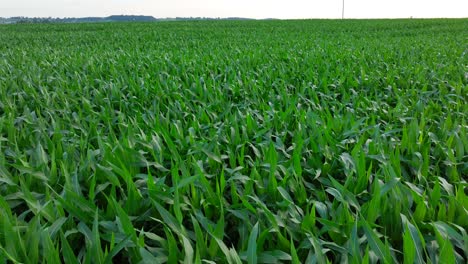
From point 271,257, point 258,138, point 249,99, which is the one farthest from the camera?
point 249,99

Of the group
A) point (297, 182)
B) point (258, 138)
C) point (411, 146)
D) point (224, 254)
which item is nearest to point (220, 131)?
point (258, 138)

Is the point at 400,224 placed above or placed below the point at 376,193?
below

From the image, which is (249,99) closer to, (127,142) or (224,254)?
(127,142)

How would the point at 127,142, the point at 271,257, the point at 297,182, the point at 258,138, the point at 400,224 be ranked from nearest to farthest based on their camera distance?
the point at 271,257 → the point at 400,224 → the point at 297,182 → the point at 127,142 → the point at 258,138

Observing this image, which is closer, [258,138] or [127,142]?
[127,142]

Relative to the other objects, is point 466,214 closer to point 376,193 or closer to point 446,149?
point 376,193

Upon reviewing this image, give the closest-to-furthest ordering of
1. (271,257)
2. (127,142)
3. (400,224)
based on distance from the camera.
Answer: (271,257)
(400,224)
(127,142)

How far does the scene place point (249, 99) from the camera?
3590 millimetres

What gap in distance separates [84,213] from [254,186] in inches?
29.0

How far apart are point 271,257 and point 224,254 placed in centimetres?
15

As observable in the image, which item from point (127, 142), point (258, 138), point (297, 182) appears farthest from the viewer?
point (258, 138)

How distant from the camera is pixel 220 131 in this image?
2426 mm

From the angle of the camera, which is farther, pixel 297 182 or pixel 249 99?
pixel 249 99

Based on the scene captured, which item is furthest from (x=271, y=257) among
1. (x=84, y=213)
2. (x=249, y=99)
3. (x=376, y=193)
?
(x=249, y=99)
